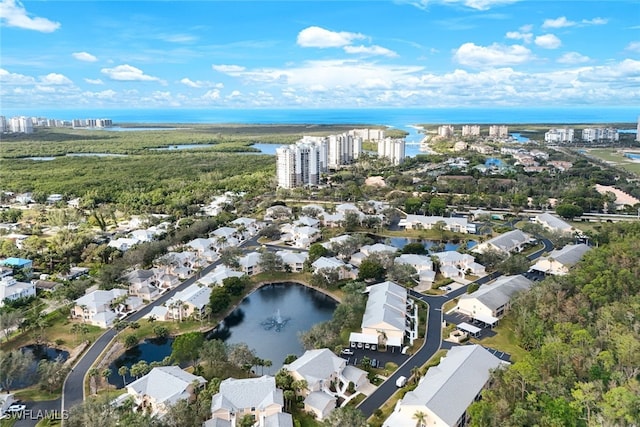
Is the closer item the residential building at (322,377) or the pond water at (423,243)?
the residential building at (322,377)

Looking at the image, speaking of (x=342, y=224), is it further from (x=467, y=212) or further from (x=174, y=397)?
(x=174, y=397)

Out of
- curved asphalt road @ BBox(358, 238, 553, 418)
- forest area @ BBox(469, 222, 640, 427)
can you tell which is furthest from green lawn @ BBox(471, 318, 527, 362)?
curved asphalt road @ BBox(358, 238, 553, 418)

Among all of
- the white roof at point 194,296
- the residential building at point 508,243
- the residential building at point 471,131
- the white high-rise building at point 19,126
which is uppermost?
the white high-rise building at point 19,126

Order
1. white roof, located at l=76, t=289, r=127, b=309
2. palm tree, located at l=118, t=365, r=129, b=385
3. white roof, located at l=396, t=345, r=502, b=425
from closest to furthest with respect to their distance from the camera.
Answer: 1. white roof, located at l=396, t=345, r=502, b=425
2. palm tree, located at l=118, t=365, r=129, b=385
3. white roof, located at l=76, t=289, r=127, b=309

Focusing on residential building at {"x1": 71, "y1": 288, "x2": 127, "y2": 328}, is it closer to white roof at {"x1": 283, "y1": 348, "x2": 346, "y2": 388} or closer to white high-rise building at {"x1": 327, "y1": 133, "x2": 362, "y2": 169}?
white roof at {"x1": 283, "y1": 348, "x2": 346, "y2": 388}

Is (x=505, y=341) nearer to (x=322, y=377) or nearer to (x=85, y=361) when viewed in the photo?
(x=322, y=377)

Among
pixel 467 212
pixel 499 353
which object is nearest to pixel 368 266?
pixel 499 353

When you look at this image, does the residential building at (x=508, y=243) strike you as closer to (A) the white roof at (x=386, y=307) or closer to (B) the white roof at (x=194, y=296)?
(A) the white roof at (x=386, y=307)

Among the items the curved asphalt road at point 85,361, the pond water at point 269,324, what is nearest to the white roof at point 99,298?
the curved asphalt road at point 85,361
